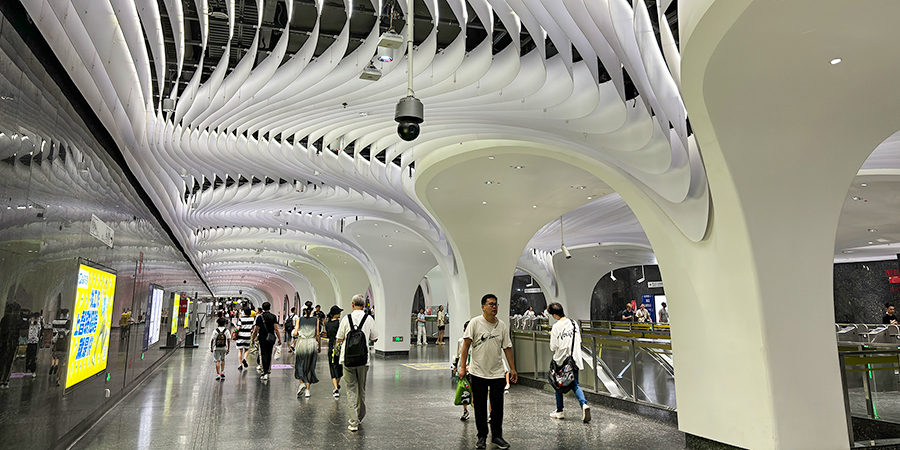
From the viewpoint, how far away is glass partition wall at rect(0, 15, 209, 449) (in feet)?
12.2

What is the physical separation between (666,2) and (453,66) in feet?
7.92

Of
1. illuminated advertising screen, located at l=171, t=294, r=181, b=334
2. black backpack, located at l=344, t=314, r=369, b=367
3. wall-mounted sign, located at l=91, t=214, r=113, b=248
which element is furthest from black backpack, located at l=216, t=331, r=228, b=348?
illuminated advertising screen, located at l=171, t=294, r=181, b=334

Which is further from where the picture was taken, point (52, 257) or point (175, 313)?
point (175, 313)

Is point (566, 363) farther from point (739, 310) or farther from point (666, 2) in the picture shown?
point (666, 2)

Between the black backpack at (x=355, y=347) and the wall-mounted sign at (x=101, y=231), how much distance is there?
2830 millimetres

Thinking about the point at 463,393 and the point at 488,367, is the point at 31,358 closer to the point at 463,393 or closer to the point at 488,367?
the point at 488,367

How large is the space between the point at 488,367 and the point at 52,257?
3.85 metres

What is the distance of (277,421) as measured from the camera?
6.94m

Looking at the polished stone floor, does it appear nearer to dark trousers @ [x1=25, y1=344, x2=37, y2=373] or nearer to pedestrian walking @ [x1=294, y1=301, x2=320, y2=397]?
pedestrian walking @ [x1=294, y1=301, x2=320, y2=397]

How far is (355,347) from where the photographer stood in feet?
21.7

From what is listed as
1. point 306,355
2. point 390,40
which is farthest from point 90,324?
point 390,40

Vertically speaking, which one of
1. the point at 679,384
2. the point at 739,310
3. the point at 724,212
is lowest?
the point at 679,384

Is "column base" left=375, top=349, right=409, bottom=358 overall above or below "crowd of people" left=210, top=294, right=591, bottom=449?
below

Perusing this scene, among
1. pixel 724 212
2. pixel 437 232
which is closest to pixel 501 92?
pixel 724 212
